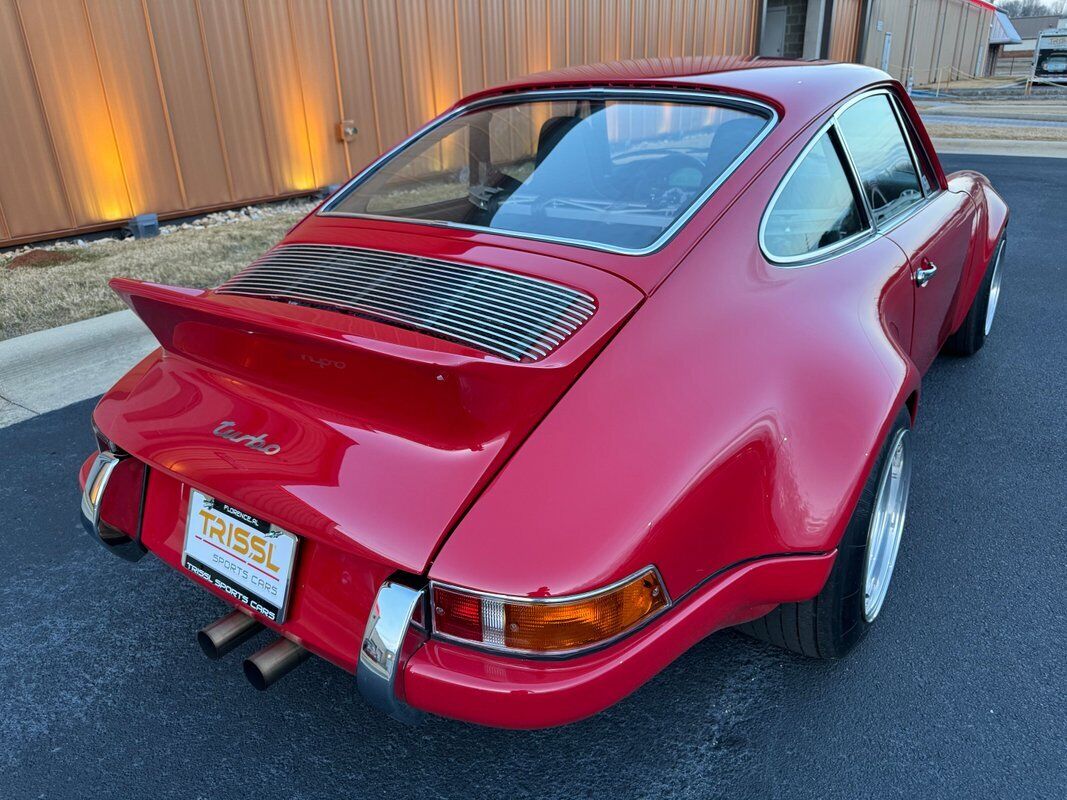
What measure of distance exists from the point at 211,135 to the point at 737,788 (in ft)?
27.7

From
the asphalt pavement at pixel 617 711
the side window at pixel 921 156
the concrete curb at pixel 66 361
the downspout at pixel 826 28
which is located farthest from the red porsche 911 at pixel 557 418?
the downspout at pixel 826 28

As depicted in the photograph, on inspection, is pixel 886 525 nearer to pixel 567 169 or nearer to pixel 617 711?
pixel 617 711

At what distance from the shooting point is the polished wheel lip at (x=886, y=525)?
2031mm

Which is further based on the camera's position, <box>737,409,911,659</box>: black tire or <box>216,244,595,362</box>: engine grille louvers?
<box>737,409,911,659</box>: black tire

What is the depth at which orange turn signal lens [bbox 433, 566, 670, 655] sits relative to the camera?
136cm

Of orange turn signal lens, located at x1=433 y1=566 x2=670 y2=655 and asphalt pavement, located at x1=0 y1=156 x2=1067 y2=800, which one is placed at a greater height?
orange turn signal lens, located at x1=433 y1=566 x2=670 y2=655

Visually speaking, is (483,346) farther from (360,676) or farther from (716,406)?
(360,676)

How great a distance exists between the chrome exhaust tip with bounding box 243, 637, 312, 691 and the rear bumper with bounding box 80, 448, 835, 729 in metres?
0.06

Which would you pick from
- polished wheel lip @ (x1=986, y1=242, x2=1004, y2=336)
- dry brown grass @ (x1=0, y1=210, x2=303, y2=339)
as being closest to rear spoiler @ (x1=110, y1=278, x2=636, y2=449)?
polished wheel lip @ (x1=986, y1=242, x2=1004, y2=336)

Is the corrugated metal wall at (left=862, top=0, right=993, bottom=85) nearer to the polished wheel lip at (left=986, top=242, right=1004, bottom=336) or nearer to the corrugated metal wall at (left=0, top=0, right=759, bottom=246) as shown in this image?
the corrugated metal wall at (left=0, top=0, right=759, bottom=246)

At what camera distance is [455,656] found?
141cm

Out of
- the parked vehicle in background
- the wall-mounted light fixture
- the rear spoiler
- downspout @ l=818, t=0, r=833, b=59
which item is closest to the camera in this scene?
the rear spoiler

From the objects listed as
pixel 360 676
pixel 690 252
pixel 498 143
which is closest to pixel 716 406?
pixel 690 252

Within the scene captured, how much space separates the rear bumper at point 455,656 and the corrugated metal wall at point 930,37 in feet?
85.5
